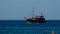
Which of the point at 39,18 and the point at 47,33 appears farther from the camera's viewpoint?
the point at 39,18

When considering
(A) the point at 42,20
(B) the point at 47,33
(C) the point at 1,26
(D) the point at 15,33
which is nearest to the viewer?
(B) the point at 47,33

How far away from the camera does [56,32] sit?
16391mm

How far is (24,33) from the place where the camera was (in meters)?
16.2

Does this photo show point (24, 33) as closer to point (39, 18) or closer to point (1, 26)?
point (1, 26)

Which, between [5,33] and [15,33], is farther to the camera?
[15,33]

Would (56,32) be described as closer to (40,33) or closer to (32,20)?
(40,33)

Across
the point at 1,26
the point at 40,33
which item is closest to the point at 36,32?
the point at 40,33

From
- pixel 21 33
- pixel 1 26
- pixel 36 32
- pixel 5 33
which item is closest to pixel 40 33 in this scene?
pixel 36 32

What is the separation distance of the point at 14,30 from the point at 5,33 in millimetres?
1884

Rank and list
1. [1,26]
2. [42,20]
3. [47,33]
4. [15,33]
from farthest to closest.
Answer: [42,20] < [1,26] < [15,33] < [47,33]

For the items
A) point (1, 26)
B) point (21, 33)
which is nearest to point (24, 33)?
point (21, 33)

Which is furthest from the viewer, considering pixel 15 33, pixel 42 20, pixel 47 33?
pixel 42 20

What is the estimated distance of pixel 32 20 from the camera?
59.4 metres

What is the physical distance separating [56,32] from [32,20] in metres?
43.0
